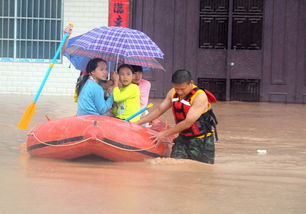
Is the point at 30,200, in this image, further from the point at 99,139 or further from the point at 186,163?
the point at 186,163

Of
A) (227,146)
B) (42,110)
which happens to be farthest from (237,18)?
(227,146)

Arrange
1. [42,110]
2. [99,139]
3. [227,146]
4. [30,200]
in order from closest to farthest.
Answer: [30,200]
[99,139]
[227,146]
[42,110]

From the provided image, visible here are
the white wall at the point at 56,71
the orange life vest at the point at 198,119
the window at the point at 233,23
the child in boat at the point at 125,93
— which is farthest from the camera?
the white wall at the point at 56,71

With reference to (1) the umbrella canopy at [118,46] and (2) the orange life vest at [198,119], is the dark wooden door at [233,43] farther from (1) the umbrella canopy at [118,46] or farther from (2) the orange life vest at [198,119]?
(2) the orange life vest at [198,119]

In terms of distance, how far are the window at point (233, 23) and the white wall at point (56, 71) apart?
2.31 meters

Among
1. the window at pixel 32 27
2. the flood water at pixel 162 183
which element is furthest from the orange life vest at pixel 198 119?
the window at pixel 32 27

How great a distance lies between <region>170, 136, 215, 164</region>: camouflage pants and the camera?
648 centimetres

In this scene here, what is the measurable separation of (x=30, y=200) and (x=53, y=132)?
1703 millimetres

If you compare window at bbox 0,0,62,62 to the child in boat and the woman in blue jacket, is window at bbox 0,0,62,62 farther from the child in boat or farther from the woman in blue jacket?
the woman in blue jacket

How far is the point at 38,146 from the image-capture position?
6344 millimetres

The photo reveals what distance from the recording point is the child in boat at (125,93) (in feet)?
21.9

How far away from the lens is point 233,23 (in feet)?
47.8

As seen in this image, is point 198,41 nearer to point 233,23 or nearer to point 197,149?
point 233,23

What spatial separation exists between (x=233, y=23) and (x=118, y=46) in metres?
8.18
